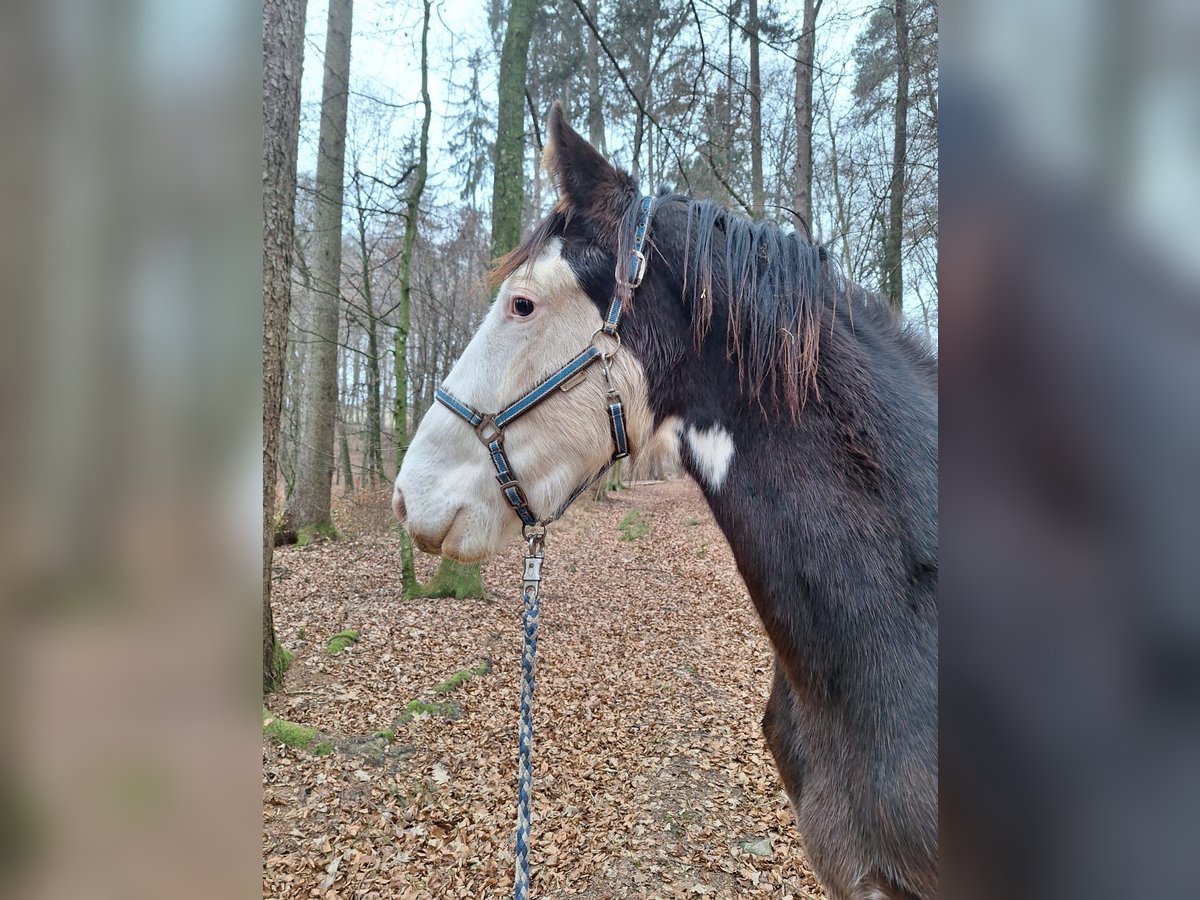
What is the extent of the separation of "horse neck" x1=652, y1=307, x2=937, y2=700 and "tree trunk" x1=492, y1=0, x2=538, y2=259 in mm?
5642

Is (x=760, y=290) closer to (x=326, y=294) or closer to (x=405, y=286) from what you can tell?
(x=405, y=286)

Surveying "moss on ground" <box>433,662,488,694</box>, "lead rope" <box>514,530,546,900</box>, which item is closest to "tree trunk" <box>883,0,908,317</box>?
"lead rope" <box>514,530,546,900</box>

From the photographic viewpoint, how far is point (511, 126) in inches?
262

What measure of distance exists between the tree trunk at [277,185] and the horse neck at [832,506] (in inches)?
114

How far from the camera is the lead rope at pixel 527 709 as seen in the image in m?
1.57

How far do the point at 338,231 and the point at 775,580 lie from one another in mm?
8941

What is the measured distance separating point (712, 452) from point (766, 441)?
160mm

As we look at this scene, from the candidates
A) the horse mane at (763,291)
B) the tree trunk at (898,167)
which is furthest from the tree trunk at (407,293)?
the horse mane at (763,291)

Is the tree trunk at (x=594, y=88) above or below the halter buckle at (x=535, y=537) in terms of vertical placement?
above

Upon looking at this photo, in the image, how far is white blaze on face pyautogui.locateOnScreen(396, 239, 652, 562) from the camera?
1.81 meters

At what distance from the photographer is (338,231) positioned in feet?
28.1

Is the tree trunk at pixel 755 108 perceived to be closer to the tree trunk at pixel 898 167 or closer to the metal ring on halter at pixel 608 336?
the tree trunk at pixel 898 167

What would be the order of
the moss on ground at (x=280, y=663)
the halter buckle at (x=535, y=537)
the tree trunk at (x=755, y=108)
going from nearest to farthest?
the halter buckle at (x=535, y=537) < the moss on ground at (x=280, y=663) < the tree trunk at (x=755, y=108)

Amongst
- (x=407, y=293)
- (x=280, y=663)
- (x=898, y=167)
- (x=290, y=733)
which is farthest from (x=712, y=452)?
(x=407, y=293)
